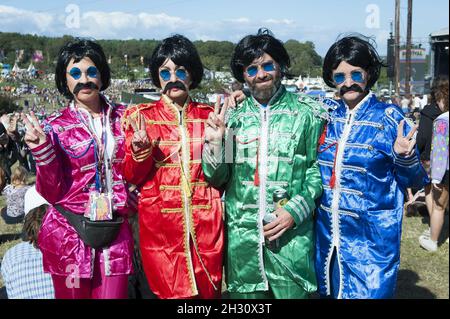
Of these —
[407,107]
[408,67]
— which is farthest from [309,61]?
[407,107]

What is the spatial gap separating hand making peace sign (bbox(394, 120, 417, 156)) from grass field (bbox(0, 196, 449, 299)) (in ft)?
4.64

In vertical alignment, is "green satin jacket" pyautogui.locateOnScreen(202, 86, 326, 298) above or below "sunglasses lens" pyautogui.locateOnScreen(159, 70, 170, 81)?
below

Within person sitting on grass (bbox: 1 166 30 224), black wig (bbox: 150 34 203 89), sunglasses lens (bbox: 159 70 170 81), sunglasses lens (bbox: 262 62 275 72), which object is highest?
black wig (bbox: 150 34 203 89)

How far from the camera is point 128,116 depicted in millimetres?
2730

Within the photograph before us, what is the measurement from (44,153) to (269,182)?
121 cm

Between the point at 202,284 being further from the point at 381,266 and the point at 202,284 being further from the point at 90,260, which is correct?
the point at 381,266

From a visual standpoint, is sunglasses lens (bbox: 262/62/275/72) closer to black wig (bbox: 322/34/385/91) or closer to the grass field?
black wig (bbox: 322/34/385/91)

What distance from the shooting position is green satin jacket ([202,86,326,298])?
8.71 ft

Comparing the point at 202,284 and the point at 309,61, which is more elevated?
the point at 309,61

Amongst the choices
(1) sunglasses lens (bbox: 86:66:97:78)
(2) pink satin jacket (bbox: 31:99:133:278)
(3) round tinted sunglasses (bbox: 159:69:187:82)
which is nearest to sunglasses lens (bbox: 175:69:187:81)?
(3) round tinted sunglasses (bbox: 159:69:187:82)

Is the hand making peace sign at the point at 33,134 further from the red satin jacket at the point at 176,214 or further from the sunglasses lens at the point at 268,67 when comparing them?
the sunglasses lens at the point at 268,67

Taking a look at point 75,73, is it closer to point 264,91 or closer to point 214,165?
point 214,165

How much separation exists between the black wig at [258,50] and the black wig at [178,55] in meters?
0.24

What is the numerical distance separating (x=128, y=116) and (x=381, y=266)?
1.66 m
